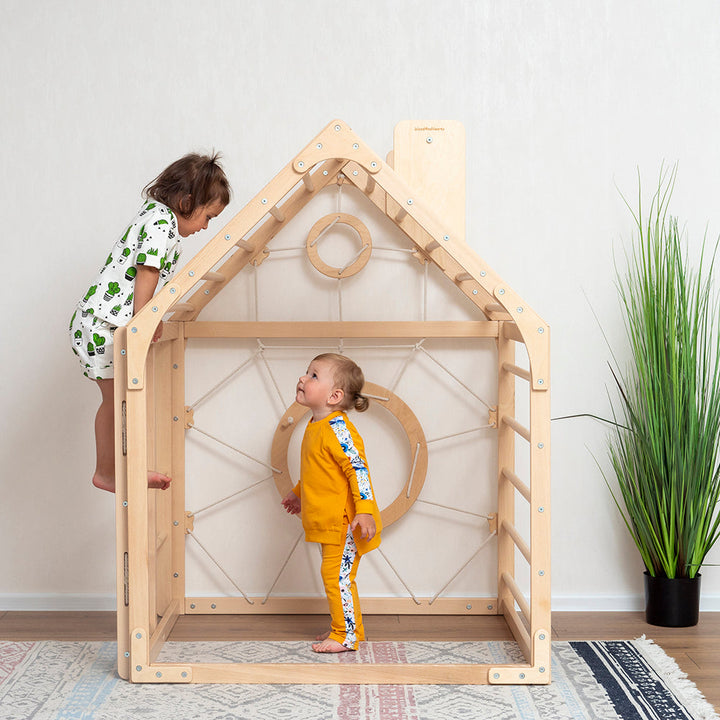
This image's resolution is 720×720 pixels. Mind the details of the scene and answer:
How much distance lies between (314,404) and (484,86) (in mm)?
1033

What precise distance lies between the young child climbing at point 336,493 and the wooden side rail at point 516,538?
33cm

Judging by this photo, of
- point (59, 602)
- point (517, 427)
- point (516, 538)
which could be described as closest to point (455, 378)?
point (517, 427)

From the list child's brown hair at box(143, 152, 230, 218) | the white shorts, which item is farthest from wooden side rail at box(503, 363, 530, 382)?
the white shorts

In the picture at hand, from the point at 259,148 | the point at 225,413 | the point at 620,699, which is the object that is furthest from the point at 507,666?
the point at 259,148

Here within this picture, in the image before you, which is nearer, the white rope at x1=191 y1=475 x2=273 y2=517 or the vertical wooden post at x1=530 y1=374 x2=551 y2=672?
the vertical wooden post at x1=530 y1=374 x2=551 y2=672

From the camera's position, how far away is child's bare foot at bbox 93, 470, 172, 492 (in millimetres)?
2002

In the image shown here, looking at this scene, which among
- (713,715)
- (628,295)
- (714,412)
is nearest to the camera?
(713,715)

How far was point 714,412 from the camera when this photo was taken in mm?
2324

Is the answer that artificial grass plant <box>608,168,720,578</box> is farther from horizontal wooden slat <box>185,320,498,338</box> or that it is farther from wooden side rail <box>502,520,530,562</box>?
horizontal wooden slat <box>185,320,498,338</box>

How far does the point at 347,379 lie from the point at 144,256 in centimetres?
57

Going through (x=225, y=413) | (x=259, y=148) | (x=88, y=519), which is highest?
(x=259, y=148)

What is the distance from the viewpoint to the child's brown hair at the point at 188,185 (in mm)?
2006

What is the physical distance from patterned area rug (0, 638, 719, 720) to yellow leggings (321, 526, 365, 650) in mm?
59

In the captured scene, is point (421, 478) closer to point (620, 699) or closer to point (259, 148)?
point (620, 699)
